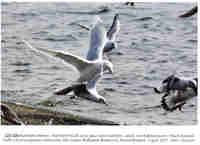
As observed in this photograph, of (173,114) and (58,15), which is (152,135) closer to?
(173,114)

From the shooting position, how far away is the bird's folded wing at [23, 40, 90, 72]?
167 inches

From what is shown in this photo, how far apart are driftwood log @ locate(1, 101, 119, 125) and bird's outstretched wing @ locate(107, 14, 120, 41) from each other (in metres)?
0.88

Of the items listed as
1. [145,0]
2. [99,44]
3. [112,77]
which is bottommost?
[112,77]

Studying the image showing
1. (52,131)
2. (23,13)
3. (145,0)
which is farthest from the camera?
(23,13)

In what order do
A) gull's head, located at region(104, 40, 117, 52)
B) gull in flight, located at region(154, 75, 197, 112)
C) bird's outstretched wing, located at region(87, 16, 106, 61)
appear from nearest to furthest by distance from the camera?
1. bird's outstretched wing, located at region(87, 16, 106, 61)
2. gull in flight, located at region(154, 75, 197, 112)
3. gull's head, located at region(104, 40, 117, 52)

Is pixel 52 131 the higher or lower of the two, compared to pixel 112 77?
lower

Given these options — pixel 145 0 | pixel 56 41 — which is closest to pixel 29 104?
pixel 56 41

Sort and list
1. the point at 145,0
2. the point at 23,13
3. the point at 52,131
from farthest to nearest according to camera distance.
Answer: the point at 23,13
the point at 145,0
the point at 52,131

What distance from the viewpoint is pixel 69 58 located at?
432cm

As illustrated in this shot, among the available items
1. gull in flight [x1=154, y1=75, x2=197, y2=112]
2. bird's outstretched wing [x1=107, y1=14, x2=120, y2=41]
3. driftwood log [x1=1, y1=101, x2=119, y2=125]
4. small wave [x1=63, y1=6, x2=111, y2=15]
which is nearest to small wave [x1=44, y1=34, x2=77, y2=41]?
small wave [x1=63, y1=6, x2=111, y2=15]

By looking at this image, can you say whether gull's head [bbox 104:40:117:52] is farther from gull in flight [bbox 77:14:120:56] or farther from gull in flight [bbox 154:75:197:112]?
gull in flight [bbox 154:75:197:112]

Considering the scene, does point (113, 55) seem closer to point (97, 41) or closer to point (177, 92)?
point (97, 41)

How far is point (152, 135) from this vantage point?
186 inches

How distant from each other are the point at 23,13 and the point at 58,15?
1.46 ft
